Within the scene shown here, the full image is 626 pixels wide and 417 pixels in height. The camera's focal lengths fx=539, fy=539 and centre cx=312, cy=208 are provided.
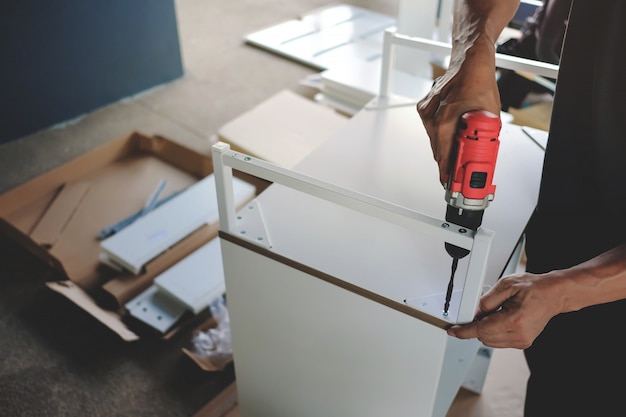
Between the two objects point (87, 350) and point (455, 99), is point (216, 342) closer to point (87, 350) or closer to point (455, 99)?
point (87, 350)

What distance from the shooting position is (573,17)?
33.2 inches

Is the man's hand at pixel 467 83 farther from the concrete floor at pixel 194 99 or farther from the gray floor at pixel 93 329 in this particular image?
the concrete floor at pixel 194 99

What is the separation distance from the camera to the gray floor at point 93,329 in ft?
4.79

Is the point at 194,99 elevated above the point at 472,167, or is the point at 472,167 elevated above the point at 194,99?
the point at 472,167

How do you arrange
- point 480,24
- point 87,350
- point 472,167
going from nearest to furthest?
point 472,167 → point 480,24 → point 87,350

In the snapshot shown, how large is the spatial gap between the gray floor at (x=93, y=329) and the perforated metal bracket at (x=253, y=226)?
0.72 metres

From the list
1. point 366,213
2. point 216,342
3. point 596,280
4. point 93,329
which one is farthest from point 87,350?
point 596,280

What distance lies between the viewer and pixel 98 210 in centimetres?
Result: 196

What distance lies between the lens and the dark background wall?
2.36 metres

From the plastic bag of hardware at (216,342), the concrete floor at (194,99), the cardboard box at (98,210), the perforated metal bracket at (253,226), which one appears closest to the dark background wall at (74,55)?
the concrete floor at (194,99)

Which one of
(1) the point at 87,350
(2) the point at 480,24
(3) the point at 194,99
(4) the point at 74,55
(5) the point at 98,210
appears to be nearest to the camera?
(2) the point at 480,24

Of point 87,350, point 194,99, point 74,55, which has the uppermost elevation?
point 74,55

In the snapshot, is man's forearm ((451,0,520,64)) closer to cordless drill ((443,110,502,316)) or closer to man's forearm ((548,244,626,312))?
cordless drill ((443,110,502,316))

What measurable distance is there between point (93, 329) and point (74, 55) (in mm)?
1483
